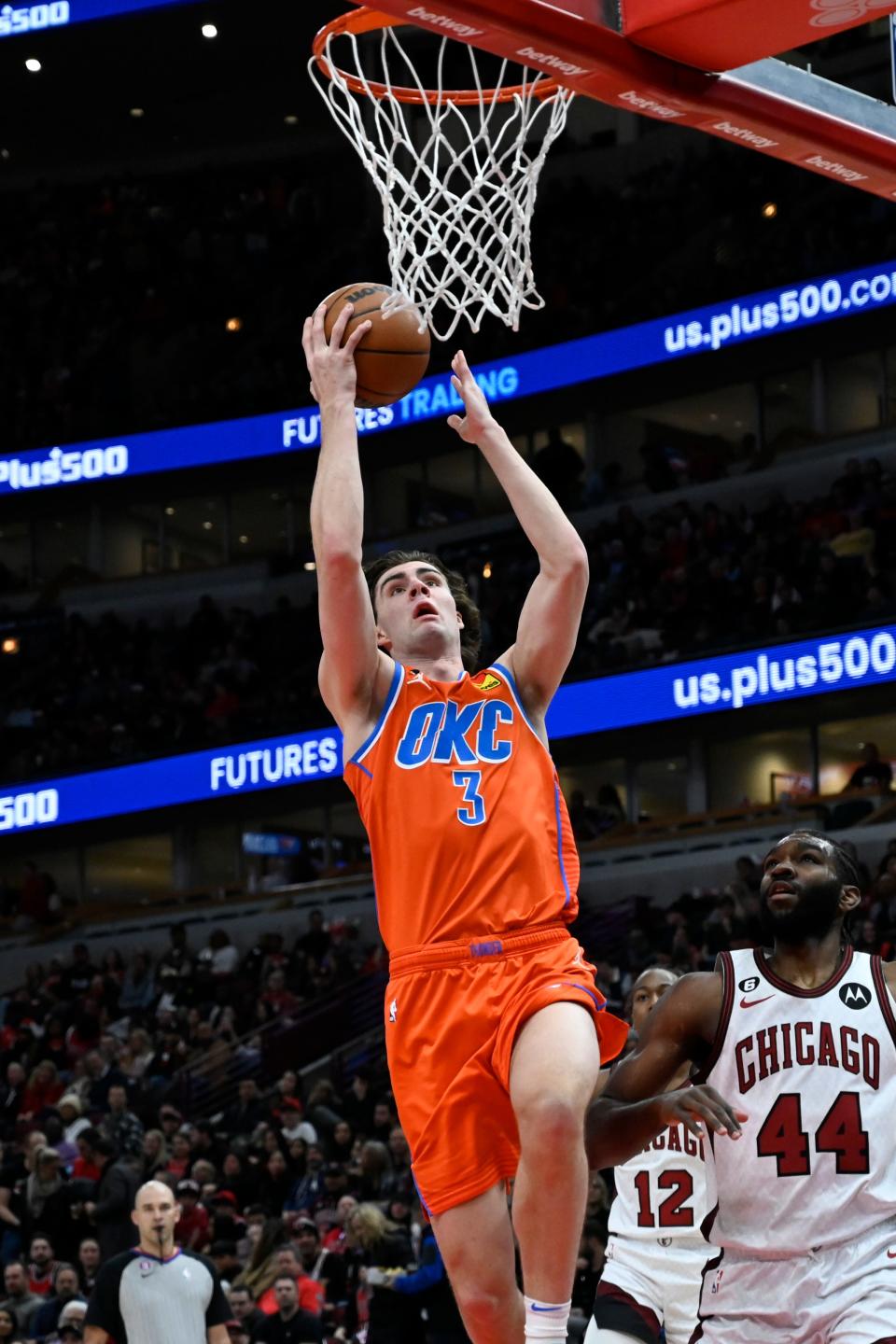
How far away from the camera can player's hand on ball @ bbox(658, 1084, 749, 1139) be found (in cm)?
430

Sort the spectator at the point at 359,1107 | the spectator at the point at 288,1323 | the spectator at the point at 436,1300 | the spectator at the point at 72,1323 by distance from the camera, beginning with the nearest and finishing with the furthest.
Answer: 1. the spectator at the point at 436,1300
2. the spectator at the point at 288,1323
3. the spectator at the point at 72,1323
4. the spectator at the point at 359,1107

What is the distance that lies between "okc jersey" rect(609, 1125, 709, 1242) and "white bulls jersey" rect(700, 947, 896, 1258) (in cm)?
266

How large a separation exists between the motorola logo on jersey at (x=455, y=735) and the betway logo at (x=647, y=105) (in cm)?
207

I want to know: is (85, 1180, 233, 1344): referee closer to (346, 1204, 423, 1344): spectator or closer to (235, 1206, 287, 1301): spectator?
(346, 1204, 423, 1344): spectator

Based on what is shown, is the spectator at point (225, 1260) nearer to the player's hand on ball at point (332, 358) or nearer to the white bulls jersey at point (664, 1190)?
the white bulls jersey at point (664, 1190)

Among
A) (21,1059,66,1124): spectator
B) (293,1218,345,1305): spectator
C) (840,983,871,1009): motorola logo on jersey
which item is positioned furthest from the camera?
(21,1059,66,1124): spectator

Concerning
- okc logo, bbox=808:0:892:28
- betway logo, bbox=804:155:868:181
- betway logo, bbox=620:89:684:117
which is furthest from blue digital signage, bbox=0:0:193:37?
okc logo, bbox=808:0:892:28

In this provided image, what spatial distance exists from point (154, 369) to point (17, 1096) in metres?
14.5

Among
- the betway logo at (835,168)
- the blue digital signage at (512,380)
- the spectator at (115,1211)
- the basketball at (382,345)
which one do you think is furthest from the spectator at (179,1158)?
the basketball at (382,345)

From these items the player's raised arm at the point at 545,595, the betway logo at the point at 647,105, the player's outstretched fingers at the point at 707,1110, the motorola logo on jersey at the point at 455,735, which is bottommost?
the player's outstretched fingers at the point at 707,1110

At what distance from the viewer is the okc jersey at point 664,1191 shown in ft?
23.9

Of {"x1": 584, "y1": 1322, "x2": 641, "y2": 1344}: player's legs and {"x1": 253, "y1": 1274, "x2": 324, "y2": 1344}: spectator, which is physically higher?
{"x1": 584, "y1": 1322, "x2": 641, "y2": 1344}: player's legs

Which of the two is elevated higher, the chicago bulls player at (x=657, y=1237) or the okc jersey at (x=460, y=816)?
the okc jersey at (x=460, y=816)

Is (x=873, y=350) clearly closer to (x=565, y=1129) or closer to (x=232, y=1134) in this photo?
→ (x=232, y=1134)
